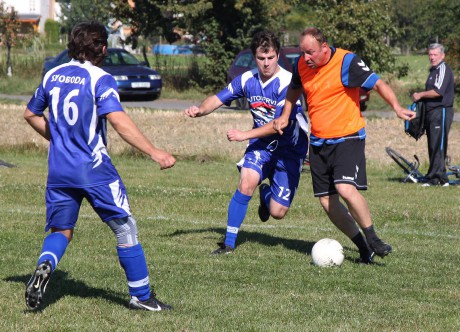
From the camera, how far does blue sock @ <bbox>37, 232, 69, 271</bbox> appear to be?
612cm

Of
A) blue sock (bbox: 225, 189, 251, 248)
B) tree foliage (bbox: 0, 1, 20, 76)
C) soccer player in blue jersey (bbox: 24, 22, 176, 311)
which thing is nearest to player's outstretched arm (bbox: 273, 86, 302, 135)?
blue sock (bbox: 225, 189, 251, 248)

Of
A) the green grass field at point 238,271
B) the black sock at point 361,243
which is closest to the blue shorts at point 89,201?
the green grass field at point 238,271

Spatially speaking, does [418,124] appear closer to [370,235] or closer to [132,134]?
[370,235]

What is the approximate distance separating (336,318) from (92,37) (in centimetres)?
244

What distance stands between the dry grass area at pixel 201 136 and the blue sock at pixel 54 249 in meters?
12.3

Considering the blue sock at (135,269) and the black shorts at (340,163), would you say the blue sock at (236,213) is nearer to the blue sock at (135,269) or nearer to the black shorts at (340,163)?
the black shorts at (340,163)

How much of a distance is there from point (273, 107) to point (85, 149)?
3150mm

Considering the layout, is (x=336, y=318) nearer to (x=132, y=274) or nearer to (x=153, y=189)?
(x=132, y=274)

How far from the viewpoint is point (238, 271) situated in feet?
25.8

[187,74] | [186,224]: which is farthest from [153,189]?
[187,74]

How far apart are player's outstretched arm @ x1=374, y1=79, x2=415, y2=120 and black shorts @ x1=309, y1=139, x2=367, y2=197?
50cm

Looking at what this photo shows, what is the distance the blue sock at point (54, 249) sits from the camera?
6.12 m

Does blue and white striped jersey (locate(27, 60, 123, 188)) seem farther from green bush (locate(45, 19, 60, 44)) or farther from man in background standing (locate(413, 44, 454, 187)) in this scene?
green bush (locate(45, 19, 60, 44))


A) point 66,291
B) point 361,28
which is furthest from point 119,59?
point 66,291
